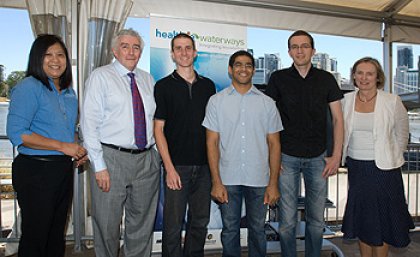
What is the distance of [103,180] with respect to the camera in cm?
188

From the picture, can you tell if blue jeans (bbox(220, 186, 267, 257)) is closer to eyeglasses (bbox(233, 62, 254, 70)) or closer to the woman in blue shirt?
eyeglasses (bbox(233, 62, 254, 70))

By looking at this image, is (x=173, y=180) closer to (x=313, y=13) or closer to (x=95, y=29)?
(x=95, y=29)

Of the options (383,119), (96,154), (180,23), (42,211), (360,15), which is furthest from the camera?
(360,15)

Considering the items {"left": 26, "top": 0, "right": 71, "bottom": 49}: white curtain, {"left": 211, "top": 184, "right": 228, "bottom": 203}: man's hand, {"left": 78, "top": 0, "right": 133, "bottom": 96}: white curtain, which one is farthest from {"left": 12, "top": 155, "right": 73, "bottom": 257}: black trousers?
{"left": 26, "top": 0, "right": 71, "bottom": 49}: white curtain

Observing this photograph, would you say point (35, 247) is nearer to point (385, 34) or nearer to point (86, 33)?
point (86, 33)

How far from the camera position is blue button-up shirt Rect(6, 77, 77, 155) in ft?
5.47

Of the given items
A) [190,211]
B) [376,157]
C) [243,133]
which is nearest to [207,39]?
[243,133]

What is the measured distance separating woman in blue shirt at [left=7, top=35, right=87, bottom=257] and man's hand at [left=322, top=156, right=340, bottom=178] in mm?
1644

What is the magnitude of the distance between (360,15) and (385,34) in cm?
46

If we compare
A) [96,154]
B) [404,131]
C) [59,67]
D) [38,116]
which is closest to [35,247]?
[96,154]

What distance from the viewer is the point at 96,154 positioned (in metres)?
1.86

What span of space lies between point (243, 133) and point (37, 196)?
1.30 metres

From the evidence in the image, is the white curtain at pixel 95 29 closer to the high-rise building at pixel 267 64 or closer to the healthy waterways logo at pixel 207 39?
the healthy waterways logo at pixel 207 39

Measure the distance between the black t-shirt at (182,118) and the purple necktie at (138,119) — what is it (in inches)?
4.1
